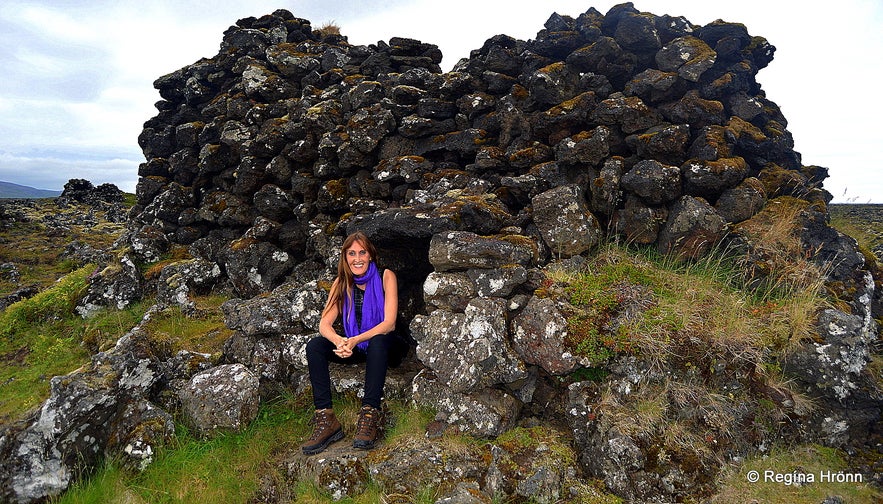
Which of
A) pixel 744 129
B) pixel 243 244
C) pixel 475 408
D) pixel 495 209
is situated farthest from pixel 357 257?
pixel 744 129

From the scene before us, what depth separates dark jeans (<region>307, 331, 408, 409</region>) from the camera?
21.1 feet

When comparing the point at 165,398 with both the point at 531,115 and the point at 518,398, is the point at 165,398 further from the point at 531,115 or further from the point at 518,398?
the point at 531,115

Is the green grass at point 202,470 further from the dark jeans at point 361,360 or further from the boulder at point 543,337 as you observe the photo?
the boulder at point 543,337

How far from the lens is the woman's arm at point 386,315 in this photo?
6.70 meters

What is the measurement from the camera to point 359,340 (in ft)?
22.0

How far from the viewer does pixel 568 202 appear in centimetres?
827

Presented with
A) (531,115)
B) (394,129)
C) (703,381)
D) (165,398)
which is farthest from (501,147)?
(165,398)

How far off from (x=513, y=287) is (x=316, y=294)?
387 centimetres

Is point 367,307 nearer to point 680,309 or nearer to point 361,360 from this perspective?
point 361,360

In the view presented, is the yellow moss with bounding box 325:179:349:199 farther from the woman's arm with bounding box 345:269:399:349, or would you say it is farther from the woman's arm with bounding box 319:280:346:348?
the woman's arm with bounding box 345:269:399:349

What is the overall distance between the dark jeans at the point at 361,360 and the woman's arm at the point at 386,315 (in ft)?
0.38

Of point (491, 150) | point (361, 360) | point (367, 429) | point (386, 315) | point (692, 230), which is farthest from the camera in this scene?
point (491, 150)

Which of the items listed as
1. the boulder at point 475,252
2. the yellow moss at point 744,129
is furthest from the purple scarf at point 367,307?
the yellow moss at point 744,129

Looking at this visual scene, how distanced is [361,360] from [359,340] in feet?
2.25
